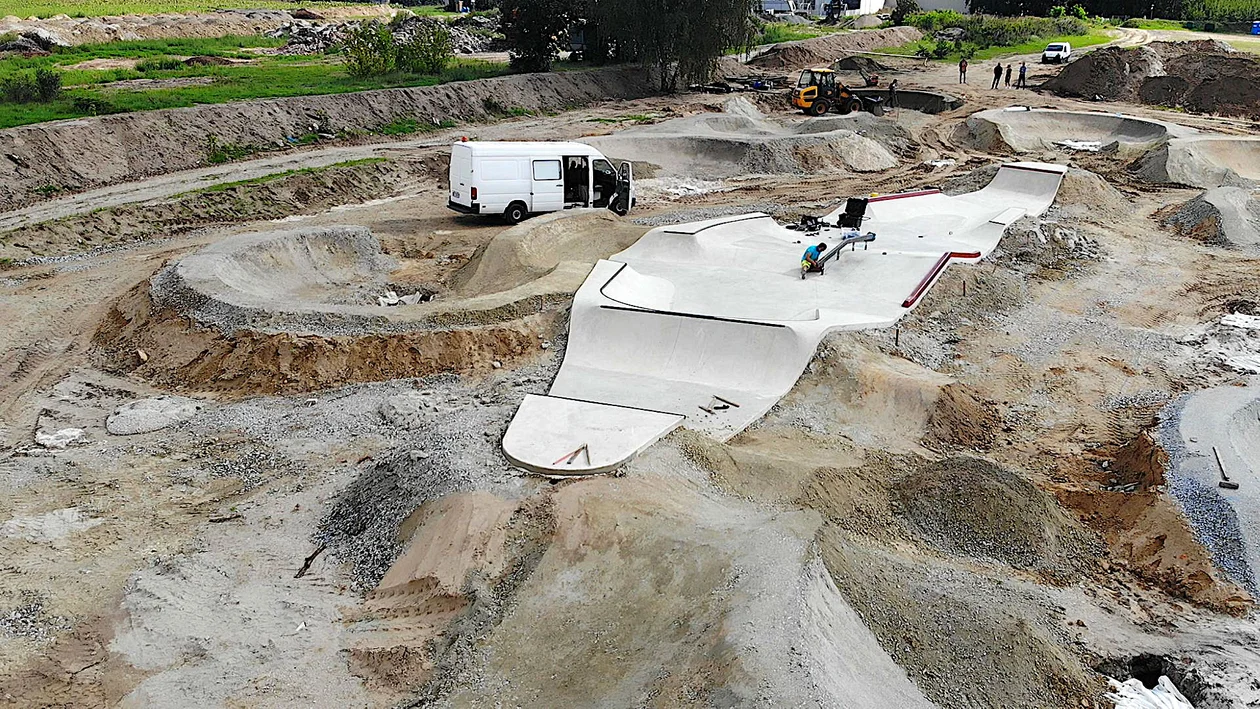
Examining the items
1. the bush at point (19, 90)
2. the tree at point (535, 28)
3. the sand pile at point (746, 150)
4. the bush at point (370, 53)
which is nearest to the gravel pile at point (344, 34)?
the tree at point (535, 28)

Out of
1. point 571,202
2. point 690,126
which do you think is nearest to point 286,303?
point 571,202

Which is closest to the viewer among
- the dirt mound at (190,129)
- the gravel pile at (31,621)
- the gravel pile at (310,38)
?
the gravel pile at (31,621)

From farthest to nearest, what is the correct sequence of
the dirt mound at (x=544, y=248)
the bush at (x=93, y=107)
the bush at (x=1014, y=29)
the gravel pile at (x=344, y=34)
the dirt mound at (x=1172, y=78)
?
the bush at (x=1014, y=29) → the gravel pile at (x=344, y=34) → the dirt mound at (x=1172, y=78) → the bush at (x=93, y=107) → the dirt mound at (x=544, y=248)

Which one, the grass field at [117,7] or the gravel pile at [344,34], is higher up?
the grass field at [117,7]

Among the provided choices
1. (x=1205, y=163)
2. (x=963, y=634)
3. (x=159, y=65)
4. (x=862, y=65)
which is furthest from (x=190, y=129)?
(x=862, y=65)

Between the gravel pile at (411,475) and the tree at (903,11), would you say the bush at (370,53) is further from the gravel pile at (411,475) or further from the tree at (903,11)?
the tree at (903,11)

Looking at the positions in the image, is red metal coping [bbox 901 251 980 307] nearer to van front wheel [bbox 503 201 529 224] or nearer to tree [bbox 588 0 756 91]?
van front wheel [bbox 503 201 529 224]

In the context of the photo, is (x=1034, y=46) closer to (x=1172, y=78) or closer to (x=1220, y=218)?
(x=1172, y=78)

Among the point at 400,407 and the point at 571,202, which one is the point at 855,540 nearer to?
the point at 400,407
